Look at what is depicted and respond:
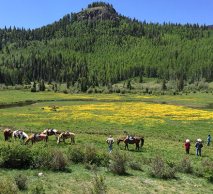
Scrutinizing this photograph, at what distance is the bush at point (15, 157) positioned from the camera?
89.3ft

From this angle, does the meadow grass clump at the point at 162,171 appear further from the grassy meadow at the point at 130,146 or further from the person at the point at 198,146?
the person at the point at 198,146

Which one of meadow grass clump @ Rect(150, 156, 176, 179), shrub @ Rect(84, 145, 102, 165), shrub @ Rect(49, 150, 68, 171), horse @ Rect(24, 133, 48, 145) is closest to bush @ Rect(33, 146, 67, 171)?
shrub @ Rect(49, 150, 68, 171)

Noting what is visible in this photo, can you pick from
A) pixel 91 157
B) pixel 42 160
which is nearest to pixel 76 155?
pixel 91 157

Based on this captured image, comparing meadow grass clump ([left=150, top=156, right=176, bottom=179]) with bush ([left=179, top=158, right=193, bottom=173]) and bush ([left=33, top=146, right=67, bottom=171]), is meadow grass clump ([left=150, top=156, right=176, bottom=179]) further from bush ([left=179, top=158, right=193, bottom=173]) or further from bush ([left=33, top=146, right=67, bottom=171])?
bush ([left=33, top=146, right=67, bottom=171])

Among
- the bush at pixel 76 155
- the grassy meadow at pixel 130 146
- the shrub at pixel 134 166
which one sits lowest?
the grassy meadow at pixel 130 146

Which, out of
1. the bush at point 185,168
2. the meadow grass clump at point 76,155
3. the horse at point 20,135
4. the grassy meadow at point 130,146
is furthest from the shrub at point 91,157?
the horse at point 20,135

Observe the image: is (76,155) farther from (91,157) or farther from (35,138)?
(35,138)

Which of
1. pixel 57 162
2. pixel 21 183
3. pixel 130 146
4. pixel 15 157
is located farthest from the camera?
pixel 130 146

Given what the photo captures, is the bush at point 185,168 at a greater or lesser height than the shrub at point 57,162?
lesser

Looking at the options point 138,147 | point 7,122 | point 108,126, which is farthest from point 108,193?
point 7,122

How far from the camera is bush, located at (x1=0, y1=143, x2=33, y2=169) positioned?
27219 millimetres

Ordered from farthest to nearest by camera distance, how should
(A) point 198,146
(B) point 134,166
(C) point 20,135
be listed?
(C) point 20,135, (A) point 198,146, (B) point 134,166

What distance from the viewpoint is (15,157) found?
2747 centimetres

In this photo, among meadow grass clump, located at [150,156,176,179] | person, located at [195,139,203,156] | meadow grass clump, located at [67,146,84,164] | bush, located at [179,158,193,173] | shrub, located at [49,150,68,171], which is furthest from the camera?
person, located at [195,139,203,156]
